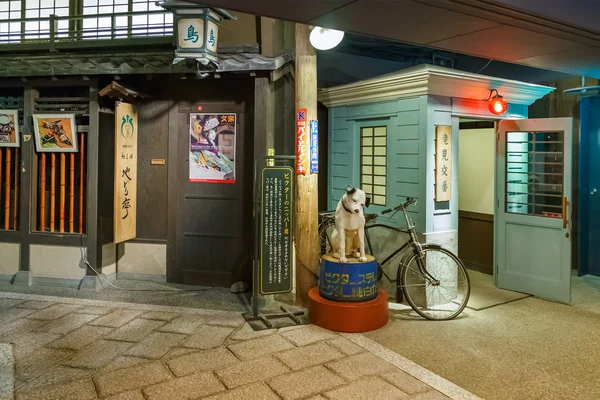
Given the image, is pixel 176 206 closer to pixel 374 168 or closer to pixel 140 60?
pixel 140 60

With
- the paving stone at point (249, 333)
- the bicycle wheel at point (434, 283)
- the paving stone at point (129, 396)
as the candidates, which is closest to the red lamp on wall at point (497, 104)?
the bicycle wheel at point (434, 283)

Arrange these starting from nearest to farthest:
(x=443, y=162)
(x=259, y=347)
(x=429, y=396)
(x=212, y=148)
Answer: (x=429, y=396) → (x=259, y=347) → (x=443, y=162) → (x=212, y=148)

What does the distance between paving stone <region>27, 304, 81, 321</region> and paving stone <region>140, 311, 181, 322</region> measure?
Answer: 127 cm

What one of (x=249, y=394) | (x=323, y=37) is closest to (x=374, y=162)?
(x=323, y=37)

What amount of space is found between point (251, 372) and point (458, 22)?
170 inches

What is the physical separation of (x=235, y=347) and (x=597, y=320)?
18.2 ft

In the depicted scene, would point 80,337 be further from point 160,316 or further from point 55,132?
point 55,132

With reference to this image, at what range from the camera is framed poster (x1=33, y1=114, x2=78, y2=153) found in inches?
344

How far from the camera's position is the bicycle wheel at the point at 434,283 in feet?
24.3

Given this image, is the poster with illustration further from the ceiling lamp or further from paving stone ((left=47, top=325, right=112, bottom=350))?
paving stone ((left=47, top=325, right=112, bottom=350))

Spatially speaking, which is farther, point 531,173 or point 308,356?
point 531,173

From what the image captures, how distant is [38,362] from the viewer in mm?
5617

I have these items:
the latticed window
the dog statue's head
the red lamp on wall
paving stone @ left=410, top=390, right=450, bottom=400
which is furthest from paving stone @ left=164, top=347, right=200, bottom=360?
the red lamp on wall

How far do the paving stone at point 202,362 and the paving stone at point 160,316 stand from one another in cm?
151
